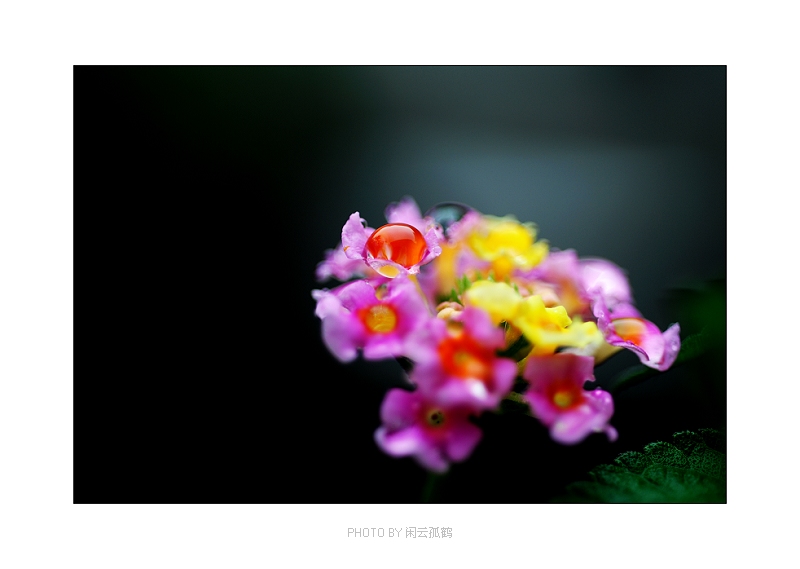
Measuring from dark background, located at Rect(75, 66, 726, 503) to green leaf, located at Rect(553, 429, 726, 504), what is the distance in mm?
163

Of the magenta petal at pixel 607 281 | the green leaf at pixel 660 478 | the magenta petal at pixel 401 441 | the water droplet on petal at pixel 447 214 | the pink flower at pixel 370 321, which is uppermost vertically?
the water droplet on petal at pixel 447 214

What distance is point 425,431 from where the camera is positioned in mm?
502

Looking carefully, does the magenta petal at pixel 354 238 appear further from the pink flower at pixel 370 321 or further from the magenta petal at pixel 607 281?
the magenta petal at pixel 607 281

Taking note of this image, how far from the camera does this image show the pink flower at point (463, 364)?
18.5 inches

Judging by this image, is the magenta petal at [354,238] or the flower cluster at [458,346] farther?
the magenta petal at [354,238]

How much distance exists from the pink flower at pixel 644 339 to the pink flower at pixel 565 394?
0.09 m

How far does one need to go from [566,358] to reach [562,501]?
0.23 meters

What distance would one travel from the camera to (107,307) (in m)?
1.19

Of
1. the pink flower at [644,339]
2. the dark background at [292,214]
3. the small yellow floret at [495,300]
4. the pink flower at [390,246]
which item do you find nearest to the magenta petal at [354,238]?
the pink flower at [390,246]

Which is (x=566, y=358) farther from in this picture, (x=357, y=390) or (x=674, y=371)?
(x=357, y=390)

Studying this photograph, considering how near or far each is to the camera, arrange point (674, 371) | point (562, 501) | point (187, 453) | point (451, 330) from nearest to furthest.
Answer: point (451, 330)
point (562, 501)
point (674, 371)
point (187, 453)

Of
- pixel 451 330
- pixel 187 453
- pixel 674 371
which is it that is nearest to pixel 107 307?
pixel 187 453

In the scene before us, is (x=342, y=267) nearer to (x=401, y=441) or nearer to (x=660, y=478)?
(x=401, y=441)

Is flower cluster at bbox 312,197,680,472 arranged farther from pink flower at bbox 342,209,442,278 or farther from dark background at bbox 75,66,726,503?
dark background at bbox 75,66,726,503
